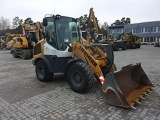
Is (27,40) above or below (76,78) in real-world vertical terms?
above

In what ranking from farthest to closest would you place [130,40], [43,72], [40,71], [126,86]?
[130,40] < [40,71] < [43,72] < [126,86]

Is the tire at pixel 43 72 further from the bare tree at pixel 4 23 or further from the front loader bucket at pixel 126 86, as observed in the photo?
the bare tree at pixel 4 23

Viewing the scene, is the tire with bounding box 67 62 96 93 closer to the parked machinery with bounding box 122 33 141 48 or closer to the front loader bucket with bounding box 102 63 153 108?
the front loader bucket with bounding box 102 63 153 108

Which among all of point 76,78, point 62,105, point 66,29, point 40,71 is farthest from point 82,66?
point 40,71

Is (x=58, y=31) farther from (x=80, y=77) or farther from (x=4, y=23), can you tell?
(x=4, y=23)

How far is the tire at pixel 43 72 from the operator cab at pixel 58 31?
3.02 ft

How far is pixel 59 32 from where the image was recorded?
687 cm

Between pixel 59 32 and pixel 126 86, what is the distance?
2.97 m

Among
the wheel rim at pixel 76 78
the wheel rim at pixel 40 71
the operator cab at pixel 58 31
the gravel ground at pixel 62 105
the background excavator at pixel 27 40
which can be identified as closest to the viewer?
the gravel ground at pixel 62 105

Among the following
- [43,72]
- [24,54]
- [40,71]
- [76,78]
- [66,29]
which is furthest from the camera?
[24,54]

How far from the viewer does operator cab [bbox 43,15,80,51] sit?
22.4 ft

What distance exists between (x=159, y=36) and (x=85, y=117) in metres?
55.0

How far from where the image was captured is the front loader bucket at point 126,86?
15.6ft

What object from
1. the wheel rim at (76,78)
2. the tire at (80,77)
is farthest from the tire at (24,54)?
the wheel rim at (76,78)
